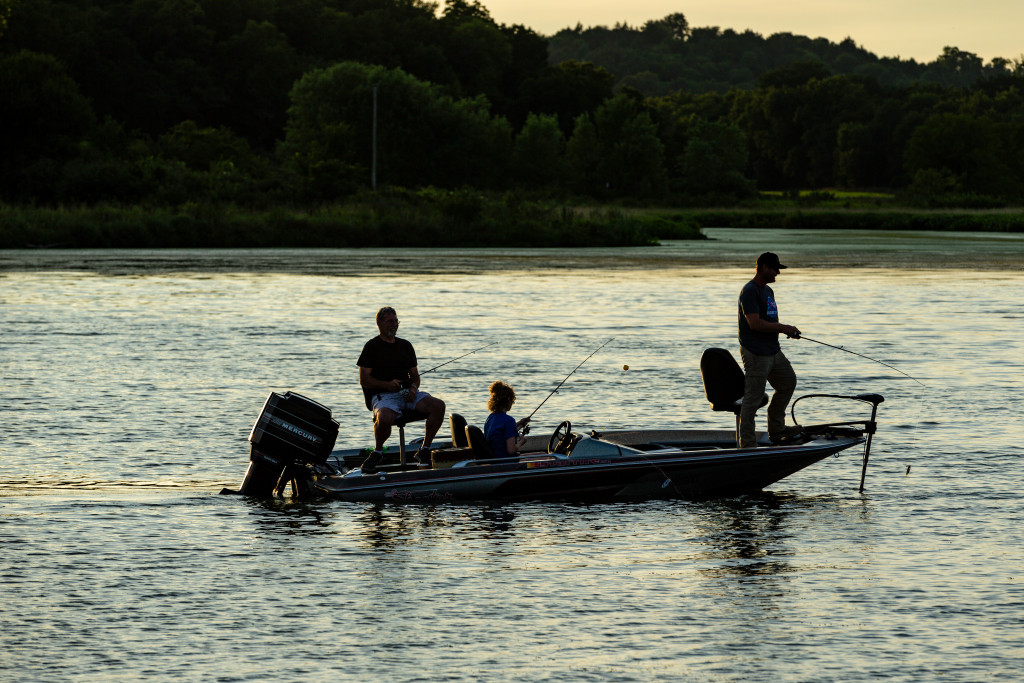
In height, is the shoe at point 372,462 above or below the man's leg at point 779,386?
below

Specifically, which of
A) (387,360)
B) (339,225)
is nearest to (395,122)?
(339,225)

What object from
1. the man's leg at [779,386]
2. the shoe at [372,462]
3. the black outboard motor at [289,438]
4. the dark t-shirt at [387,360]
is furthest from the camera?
the dark t-shirt at [387,360]

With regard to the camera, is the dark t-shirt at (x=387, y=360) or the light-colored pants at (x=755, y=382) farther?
the dark t-shirt at (x=387, y=360)

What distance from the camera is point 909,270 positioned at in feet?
164

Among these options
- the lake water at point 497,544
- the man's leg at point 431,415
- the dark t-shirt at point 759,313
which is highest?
the dark t-shirt at point 759,313

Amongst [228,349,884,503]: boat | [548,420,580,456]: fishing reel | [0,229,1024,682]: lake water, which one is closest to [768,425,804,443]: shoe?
[228,349,884,503]: boat

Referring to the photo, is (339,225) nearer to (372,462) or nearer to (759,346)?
(372,462)

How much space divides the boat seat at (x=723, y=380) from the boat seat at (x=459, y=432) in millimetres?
2181

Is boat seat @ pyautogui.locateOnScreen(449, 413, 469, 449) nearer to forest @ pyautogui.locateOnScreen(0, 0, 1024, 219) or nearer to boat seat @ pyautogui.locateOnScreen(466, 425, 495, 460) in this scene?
boat seat @ pyautogui.locateOnScreen(466, 425, 495, 460)

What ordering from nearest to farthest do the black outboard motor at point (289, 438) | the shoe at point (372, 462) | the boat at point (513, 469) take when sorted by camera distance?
the black outboard motor at point (289, 438), the boat at point (513, 469), the shoe at point (372, 462)

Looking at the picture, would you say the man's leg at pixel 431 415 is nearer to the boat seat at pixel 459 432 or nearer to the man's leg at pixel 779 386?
the boat seat at pixel 459 432

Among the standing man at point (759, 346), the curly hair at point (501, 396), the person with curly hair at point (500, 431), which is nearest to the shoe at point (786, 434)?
the standing man at point (759, 346)

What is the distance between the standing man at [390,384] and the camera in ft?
42.5

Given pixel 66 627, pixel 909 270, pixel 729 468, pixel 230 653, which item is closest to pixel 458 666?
pixel 230 653
